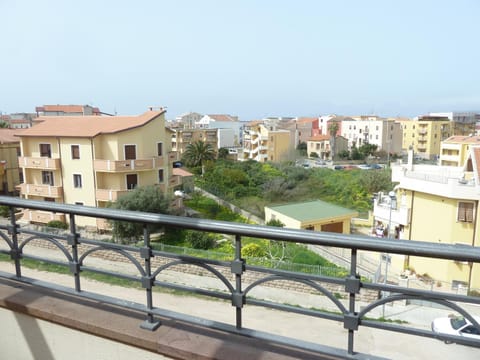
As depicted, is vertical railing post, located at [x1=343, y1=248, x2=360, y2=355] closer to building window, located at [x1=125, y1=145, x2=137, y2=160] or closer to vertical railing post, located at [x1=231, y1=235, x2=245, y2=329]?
vertical railing post, located at [x1=231, y1=235, x2=245, y2=329]

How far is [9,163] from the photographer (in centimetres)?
3070

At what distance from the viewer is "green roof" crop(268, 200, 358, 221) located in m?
22.1

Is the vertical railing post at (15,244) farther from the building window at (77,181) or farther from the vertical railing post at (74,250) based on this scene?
the building window at (77,181)

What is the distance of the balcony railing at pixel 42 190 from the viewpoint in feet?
75.8

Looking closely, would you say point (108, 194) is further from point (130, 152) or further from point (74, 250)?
point (74, 250)

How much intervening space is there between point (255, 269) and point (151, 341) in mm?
660

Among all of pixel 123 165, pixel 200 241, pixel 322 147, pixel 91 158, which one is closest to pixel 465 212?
pixel 200 241

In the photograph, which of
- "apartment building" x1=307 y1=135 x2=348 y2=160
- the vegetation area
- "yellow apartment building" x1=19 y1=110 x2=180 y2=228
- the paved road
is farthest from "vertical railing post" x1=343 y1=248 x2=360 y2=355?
"apartment building" x1=307 y1=135 x2=348 y2=160

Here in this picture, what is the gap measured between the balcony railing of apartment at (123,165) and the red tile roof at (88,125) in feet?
5.52

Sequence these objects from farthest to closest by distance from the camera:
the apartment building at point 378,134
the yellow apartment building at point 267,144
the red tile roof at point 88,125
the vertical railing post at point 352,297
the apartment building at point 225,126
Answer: the apartment building at point 225,126 < the apartment building at point 378,134 < the yellow apartment building at point 267,144 < the red tile roof at point 88,125 < the vertical railing post at point 352,297

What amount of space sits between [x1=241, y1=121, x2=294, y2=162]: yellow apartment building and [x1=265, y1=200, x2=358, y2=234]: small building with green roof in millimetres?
35941

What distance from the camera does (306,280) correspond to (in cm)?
171

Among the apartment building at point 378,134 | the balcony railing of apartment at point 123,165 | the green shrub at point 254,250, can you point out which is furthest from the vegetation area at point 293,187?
the apartment building at point 378,134

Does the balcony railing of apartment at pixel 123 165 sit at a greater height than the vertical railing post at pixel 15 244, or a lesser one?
lesser
